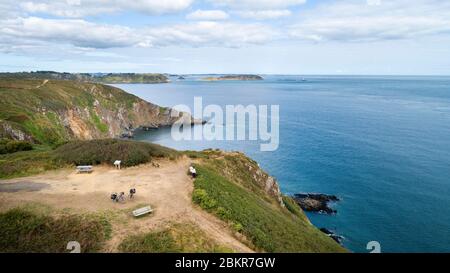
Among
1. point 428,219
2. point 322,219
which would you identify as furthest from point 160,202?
point 428,219

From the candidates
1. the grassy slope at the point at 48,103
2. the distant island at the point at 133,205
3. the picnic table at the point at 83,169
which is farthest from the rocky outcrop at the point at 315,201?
the grassy slope at the point at 48,103

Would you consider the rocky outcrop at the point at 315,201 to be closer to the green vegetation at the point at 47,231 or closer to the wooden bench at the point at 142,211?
the wooden bench at the point at 142,211

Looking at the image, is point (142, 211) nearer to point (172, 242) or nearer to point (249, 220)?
point (172, 242)

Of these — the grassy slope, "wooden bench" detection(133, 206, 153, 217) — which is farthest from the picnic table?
the grassy slope

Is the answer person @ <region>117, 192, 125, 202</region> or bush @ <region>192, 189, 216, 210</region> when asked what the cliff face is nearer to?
person @ <region>117, 192, 125, 202</region>

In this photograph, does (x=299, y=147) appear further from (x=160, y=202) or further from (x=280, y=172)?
(x=160, y=202)
